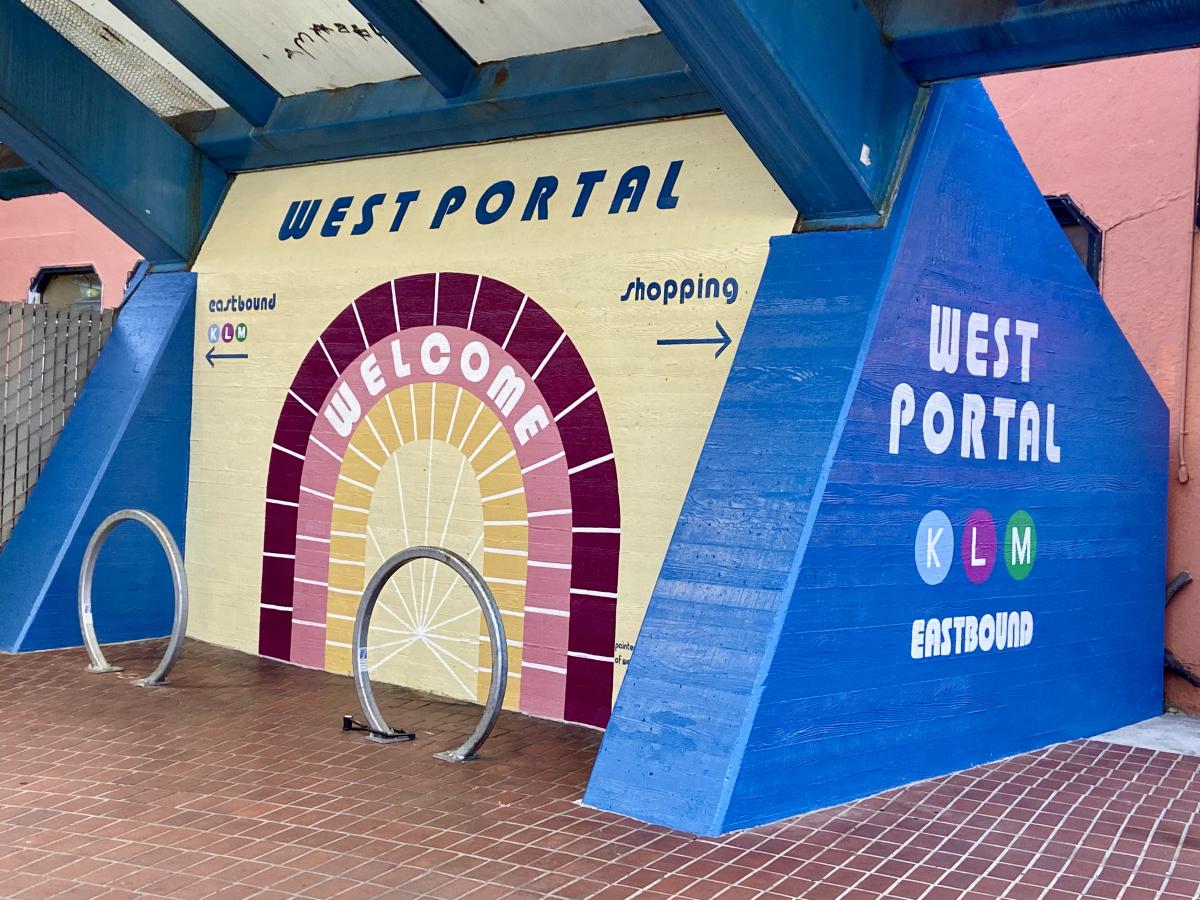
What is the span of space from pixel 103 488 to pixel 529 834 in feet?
14.1

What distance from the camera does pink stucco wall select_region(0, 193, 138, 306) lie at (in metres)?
13.6

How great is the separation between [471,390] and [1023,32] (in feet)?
10.2

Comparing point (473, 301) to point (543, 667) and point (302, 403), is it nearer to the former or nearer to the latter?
point (302, 403)

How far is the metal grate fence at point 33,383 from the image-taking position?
27.1 feet

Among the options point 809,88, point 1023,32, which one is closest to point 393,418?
point 809,88

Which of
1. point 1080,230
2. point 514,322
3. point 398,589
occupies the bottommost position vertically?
point 398,589

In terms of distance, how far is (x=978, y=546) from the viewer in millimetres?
6016

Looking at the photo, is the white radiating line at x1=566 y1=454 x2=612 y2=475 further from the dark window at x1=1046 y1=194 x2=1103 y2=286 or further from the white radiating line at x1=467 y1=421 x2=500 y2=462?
the dark window at x1=1046 y1=194 x2=1103 y2=286

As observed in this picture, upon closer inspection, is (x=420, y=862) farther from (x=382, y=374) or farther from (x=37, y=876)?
(x=382, y=374)

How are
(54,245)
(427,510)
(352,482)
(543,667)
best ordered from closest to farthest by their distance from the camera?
(543,667) < (427,510) < (352,482) < (54,245)

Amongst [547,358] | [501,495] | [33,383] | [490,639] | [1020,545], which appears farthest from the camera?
[33,383]

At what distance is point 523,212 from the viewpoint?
6.87m

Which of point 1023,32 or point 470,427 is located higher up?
point 1023,32

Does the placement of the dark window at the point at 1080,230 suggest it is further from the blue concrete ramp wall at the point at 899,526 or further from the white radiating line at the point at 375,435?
the white radiating line at the point at 375,435
